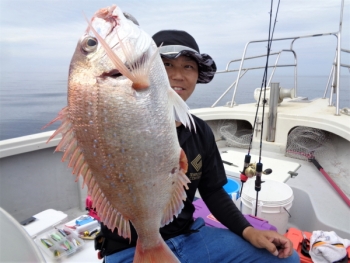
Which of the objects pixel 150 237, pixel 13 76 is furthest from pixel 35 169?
pixel 13 76

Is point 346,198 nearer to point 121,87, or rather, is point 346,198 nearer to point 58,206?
point 121,87

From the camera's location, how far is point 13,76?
1184 centimetres

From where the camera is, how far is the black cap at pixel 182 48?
138 cm

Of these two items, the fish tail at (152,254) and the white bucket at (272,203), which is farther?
the white bucket at (272,203)

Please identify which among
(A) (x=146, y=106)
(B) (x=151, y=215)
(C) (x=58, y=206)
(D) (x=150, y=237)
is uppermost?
(A) (x=146, y=106)

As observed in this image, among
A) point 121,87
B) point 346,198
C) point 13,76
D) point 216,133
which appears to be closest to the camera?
point 121,87

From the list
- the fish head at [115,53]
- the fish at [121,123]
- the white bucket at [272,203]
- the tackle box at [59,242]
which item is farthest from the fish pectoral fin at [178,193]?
the white bucket at [272,203]

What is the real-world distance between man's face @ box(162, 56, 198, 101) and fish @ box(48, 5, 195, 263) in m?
0.48

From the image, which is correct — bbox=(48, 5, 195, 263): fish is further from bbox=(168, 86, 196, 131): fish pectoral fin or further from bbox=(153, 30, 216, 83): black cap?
bbox=(153, 30, 216, 83): black cap

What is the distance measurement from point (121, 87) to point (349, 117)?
168 inches

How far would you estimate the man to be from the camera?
4.94 ft

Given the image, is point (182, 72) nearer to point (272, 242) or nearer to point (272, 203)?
point (272, 242)

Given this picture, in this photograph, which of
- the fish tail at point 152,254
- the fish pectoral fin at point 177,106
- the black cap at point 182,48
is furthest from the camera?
the black cap at point 182,48

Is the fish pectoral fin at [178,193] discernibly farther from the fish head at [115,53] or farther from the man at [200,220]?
the man at [200,220]
